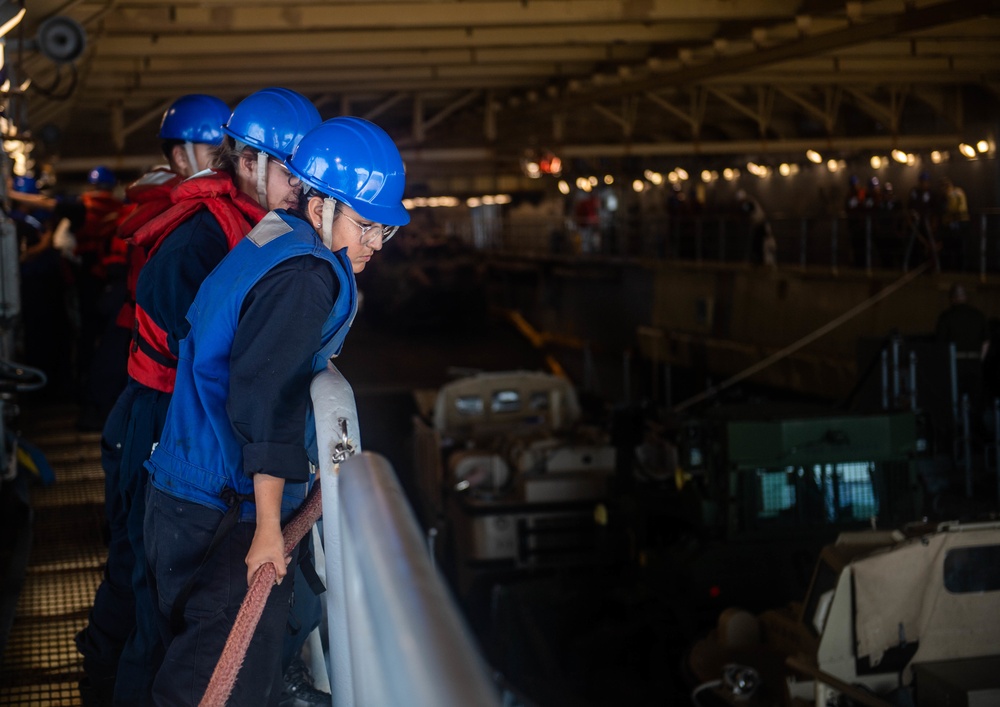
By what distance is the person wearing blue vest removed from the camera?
2844 mm

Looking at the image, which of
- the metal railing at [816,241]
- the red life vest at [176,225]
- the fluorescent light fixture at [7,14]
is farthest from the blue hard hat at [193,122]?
the metal railing at [816,241]

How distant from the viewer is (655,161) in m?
42.5

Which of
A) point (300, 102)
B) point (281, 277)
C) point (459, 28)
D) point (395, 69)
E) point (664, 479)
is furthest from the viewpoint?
point (395, 69)

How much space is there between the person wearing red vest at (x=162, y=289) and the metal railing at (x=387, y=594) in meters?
1.09

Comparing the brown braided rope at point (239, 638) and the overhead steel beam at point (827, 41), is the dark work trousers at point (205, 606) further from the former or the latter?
the overhead steel beam at point (827, 41)

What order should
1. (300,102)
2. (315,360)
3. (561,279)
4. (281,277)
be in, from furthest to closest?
(561,279) → (300,102) → (315,360) → (281,277)

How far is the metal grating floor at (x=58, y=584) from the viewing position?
14.6 feet

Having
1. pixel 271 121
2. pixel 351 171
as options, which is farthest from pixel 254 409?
pixel 271 121

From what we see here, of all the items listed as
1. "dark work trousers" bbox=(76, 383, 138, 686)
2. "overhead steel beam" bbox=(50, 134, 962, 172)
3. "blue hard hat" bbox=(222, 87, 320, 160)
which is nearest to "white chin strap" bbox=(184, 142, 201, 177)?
"blue hard hat" bbox=(222, 87, 320, 160)

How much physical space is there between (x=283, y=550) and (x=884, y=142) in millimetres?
28138

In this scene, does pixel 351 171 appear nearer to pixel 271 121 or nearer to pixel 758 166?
pixel 271 121

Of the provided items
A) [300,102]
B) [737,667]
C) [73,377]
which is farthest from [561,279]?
[300,102]

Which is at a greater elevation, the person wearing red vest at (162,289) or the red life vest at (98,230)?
the red life vest at (98,230)

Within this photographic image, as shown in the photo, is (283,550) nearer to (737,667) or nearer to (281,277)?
(281,277)
